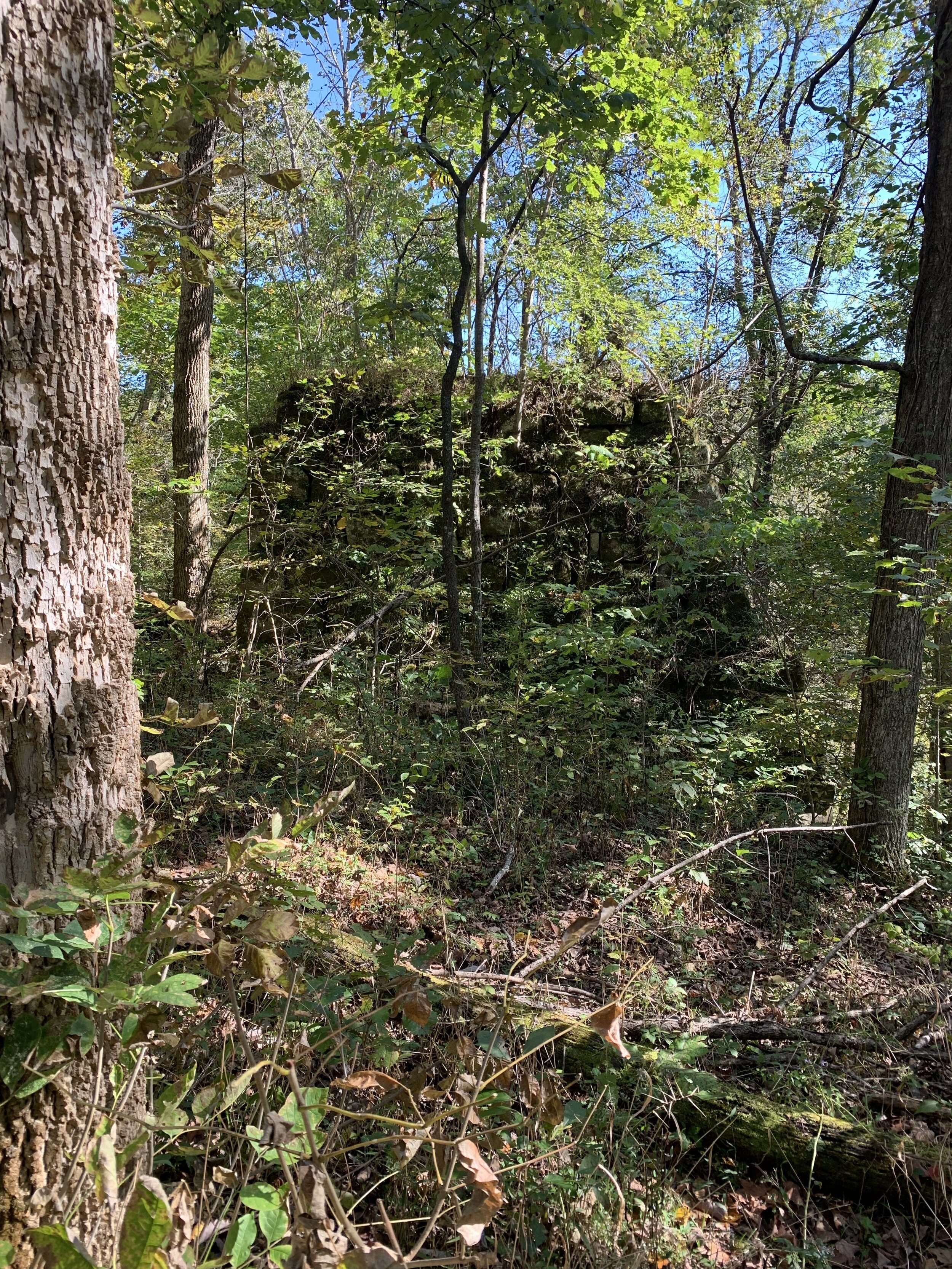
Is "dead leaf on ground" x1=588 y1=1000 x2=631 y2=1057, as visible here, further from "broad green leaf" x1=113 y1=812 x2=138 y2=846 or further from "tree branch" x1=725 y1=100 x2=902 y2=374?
"tree branch" x1=725 y1=100 x2=902 y2=374

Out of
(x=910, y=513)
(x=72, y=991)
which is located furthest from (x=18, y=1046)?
(x=910, y=513)

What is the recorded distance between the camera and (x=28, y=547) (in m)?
→ 1.49

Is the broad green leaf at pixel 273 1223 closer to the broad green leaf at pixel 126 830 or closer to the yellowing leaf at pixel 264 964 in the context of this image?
the yellowing leaf at pixel 264 964

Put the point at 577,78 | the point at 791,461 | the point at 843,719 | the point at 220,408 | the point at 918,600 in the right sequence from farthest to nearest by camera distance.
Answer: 1. the point at 220,408
2. the point at 791,461
3. the point at 843,719
4. the point at 577,78
5. the point at 918,600

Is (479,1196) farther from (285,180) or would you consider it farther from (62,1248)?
(285,180)

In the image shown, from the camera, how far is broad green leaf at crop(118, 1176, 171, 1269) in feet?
3.15

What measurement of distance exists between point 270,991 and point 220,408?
1258cm

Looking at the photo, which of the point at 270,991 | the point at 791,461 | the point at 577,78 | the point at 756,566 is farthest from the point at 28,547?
the point at 791,461

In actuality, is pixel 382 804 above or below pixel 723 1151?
above

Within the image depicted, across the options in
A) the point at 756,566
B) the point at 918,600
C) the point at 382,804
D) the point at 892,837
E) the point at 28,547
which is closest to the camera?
the point at 28,547

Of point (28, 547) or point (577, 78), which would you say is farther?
point (577, 78)

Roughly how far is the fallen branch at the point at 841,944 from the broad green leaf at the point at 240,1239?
8.93ft

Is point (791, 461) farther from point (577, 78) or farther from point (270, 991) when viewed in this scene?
point (270, 991)

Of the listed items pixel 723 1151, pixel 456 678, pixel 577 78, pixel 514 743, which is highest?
pixel 577 78
